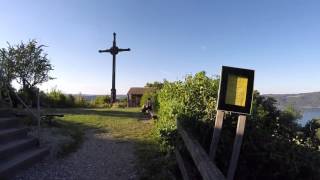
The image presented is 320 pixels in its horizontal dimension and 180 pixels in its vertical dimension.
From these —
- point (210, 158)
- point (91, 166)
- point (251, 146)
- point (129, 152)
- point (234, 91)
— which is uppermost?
point (234, 91)

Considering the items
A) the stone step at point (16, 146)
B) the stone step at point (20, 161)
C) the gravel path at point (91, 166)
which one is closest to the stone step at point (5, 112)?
the stone step at point (16, 146)

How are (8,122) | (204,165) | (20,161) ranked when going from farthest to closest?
1. (8,122)
2. (20,161)
3. (204,165)

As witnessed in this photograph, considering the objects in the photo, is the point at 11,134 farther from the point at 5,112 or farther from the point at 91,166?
the point at 91,166

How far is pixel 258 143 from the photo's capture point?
310 inches

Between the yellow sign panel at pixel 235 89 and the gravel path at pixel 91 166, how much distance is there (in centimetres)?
260

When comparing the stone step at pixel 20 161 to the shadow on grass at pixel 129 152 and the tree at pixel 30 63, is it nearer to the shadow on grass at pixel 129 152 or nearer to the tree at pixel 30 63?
the shadow on grass at pixel 129 152

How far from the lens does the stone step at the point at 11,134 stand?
7254mm

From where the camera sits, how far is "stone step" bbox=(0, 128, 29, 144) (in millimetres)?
7254

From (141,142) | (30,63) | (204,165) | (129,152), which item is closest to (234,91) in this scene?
(204,165)

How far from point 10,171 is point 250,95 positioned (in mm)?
4220

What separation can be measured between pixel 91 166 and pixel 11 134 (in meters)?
→ 1.82

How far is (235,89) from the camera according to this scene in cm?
523

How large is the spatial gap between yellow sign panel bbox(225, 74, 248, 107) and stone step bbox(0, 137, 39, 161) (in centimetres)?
418

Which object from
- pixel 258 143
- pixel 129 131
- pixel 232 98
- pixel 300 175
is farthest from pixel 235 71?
pixel 129 131
